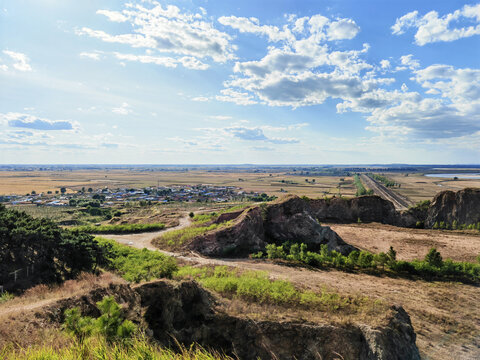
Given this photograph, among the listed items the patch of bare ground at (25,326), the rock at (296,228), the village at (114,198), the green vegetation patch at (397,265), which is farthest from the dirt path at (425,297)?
the village at (114,198)

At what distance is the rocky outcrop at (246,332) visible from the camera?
36.8 ft

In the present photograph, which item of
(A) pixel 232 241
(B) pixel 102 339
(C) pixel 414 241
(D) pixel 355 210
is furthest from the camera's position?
(D) pixel 355 210

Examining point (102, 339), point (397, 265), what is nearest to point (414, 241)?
point (397, 265)

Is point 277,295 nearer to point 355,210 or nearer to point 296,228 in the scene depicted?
point 296,228

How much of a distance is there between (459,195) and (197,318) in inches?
2300

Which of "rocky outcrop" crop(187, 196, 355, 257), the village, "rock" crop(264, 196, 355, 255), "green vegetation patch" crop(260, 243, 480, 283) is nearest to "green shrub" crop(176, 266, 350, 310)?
"green vegetation patch" crop(260, 243, 480, 283)

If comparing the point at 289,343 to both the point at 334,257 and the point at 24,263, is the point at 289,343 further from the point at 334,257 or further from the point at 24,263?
the point at 24,263

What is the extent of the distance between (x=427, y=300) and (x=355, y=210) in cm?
3729

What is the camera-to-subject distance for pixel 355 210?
181 feet

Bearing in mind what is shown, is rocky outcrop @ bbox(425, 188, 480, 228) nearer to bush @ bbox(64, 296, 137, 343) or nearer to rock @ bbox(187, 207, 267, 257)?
rock @ bbox(187, 207, 267, 257)

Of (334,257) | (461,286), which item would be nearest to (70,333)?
(334,257)

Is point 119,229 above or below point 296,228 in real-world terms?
below

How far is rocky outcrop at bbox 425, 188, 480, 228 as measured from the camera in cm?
4619

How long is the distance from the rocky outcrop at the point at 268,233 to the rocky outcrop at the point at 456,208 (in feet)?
93.0
